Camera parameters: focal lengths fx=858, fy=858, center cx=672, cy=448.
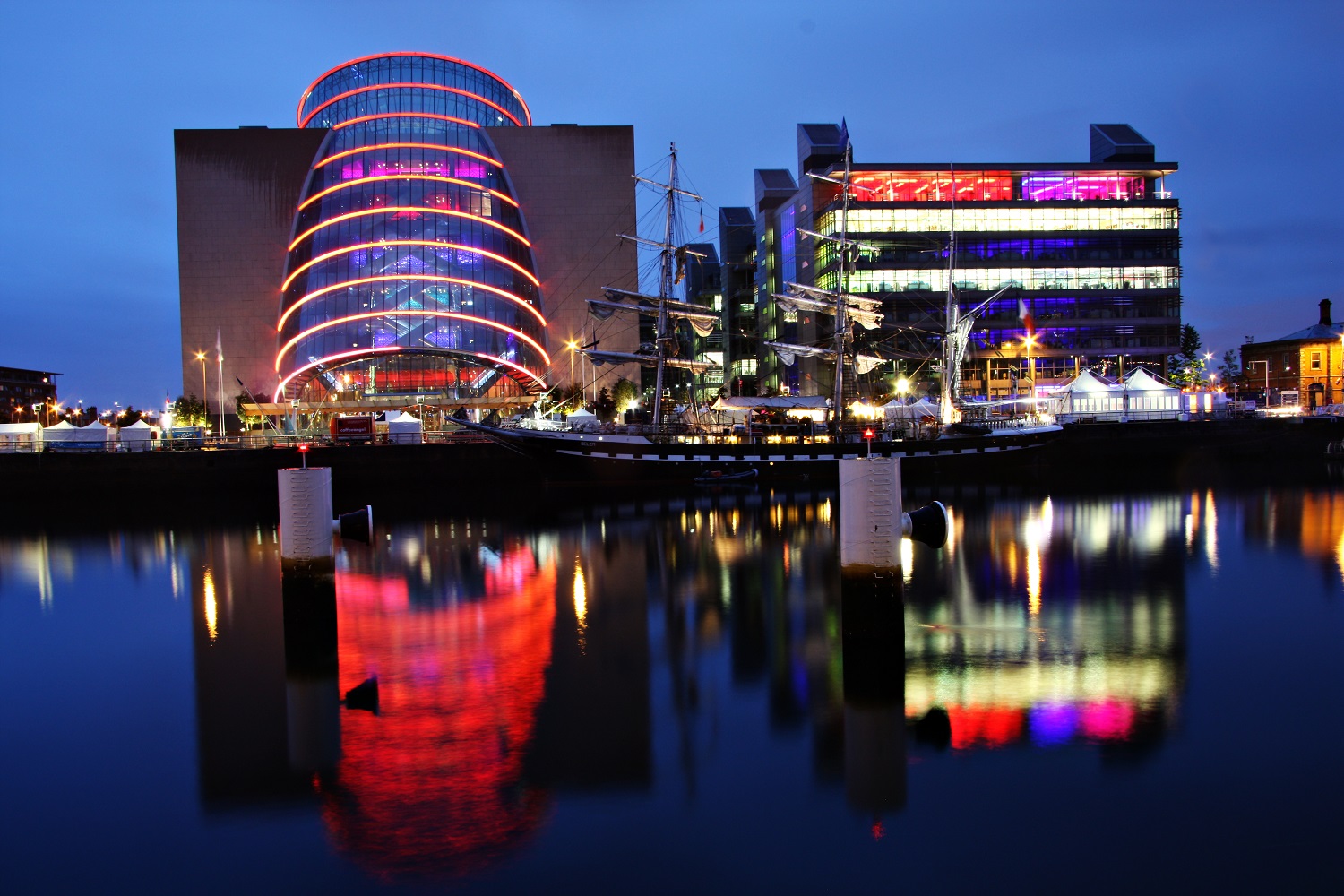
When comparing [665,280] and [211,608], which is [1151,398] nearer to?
[665,280]

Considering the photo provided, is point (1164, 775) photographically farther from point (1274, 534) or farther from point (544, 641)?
point (1274, 534)

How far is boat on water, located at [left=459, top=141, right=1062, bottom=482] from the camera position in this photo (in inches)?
1679

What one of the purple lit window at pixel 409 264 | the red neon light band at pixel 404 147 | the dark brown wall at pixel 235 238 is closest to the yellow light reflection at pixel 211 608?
the purple lit window at pixel 409 264

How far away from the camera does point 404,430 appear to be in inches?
1960

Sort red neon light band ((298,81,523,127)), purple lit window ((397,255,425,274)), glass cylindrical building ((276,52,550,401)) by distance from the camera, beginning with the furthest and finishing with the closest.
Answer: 1. red neon light band ((298,81,523,127))
2. purple lit window ((397,255,425,274))
3. glass cylindrical building ((276,52,550,401))

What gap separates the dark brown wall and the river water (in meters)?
59.6

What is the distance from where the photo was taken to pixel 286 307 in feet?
238

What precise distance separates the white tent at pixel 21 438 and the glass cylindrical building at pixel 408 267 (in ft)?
71.5

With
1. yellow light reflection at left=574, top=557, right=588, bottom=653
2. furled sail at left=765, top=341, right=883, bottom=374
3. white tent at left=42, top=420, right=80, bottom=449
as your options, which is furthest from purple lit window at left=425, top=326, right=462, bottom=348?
yellow light reflection at left=574, top=557, right=588, bottom=653

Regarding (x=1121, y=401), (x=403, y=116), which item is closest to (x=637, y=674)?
(x=1121, y=401)

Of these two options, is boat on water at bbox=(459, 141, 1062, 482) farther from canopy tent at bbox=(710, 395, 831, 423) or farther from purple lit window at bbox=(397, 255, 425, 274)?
purple lit window at bbox=(397, 255, 425, 274)

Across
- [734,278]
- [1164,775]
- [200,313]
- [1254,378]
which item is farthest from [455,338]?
[1254,378]

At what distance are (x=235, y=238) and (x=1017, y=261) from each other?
69632mm

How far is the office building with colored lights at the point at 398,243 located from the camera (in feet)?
220
